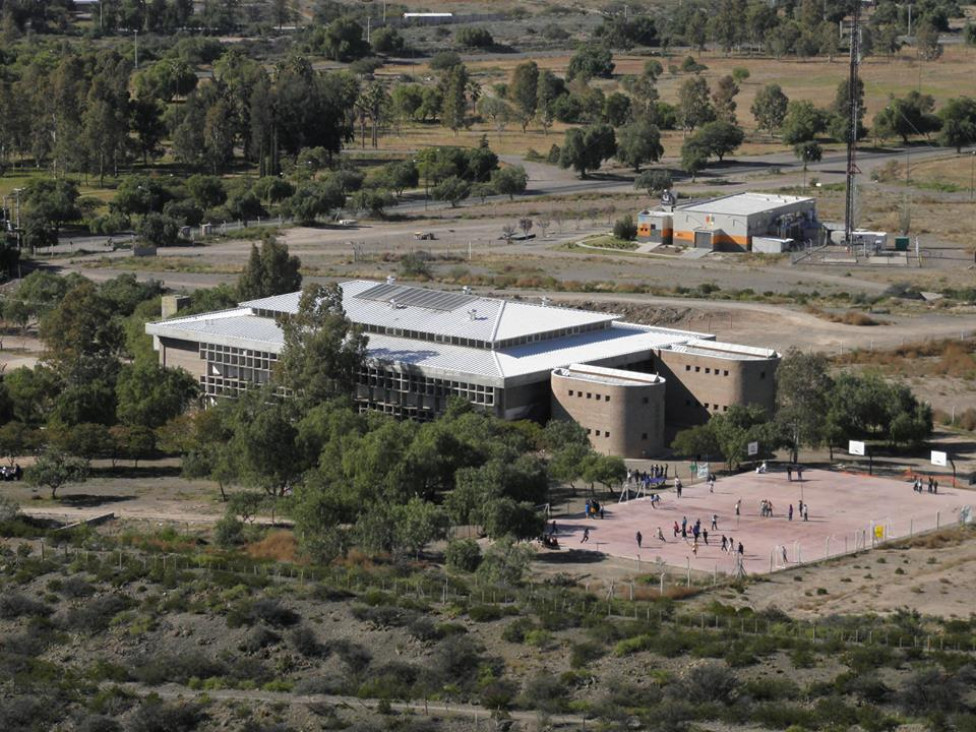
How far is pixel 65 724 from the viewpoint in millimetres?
52438

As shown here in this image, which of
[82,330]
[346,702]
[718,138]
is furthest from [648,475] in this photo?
[718,138]

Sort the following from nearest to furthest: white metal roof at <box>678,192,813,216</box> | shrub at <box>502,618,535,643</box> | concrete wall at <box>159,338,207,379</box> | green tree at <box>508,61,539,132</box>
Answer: shrub at <box>502,618,535,643</box>, concrete wall at <box>159,338,207,379</box>, white metal roof at <box>678,192,813,216</box>, green tree at <box>508,61,539,132</box>

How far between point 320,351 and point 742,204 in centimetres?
6167

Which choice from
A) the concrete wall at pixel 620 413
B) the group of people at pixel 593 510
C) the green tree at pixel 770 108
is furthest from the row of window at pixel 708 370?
the green tree at pixel 770 108

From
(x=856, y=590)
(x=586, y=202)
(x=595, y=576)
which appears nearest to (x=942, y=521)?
(x=856, y=590)

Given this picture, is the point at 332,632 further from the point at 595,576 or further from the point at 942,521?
the point at 942,521

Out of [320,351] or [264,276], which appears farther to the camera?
[264,276]

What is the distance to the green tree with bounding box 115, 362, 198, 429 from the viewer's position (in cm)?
8525

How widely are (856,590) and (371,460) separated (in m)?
18.6

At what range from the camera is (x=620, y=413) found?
82.3 m

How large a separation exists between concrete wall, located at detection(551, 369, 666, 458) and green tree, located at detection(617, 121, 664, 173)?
91218 millimetres

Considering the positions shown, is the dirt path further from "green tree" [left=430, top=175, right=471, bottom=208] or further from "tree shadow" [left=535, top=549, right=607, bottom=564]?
"green tree" [left=430, top=175, right=471, bottom=208]

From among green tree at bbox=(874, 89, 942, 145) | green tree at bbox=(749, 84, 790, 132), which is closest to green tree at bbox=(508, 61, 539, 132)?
green tree at bbox=(749, 84, 790, 132)

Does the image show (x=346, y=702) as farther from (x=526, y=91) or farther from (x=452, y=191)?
(x=526, y=91)
